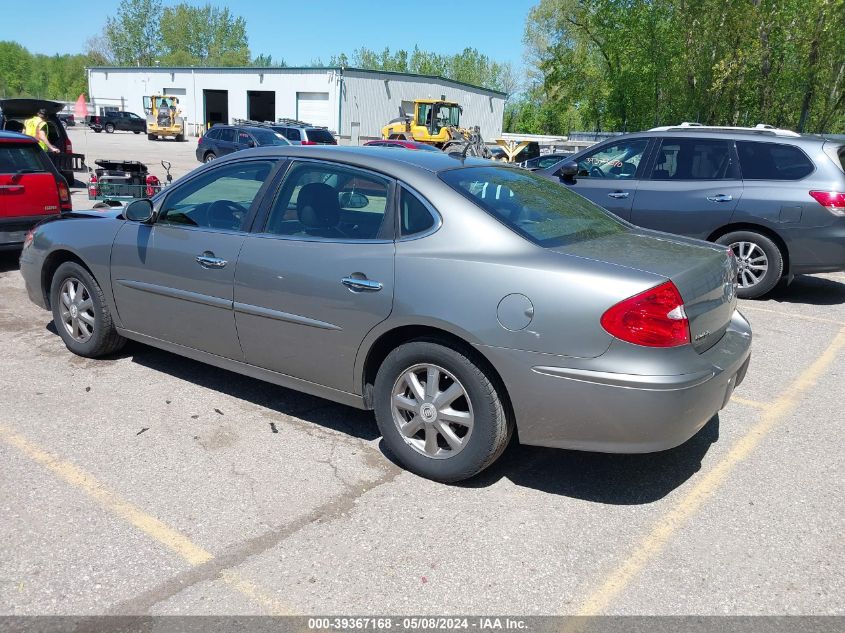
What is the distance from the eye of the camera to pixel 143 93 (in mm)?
60844

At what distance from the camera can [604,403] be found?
10.2 feet

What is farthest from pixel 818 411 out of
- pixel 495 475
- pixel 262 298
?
pixel 262 298

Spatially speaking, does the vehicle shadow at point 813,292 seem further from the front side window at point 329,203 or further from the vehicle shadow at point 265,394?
the front side window at point 329,203

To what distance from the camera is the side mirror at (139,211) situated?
4535 millimetres

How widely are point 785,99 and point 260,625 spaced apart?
23.1 m

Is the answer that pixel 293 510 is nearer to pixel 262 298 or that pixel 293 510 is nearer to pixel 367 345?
pixel 367 345

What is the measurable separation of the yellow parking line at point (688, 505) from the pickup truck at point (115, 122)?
186ft

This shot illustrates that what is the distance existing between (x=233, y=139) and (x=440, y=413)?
25851 millimetres

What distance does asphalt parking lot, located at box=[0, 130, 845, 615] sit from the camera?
276 cm

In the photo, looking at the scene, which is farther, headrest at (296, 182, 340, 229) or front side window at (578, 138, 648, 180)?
front side window at (578, 138, 648, 180)

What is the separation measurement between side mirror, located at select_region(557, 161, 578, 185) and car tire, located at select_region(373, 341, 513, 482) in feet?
17.6

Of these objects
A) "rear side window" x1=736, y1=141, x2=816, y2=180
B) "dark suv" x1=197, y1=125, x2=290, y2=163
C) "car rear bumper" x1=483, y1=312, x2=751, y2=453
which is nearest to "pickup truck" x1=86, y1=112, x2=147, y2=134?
"dark suv" x1=197, y1=125, x2=290, y2=163

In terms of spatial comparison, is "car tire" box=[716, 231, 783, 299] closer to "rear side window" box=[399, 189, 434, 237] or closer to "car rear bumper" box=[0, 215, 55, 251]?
"rear side window" box=[399, 189, 434, 237]

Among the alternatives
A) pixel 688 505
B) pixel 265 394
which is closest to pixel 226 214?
pixel 265 394
